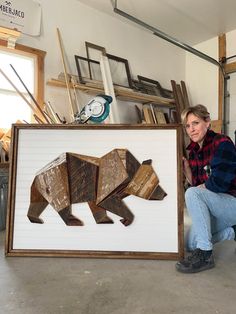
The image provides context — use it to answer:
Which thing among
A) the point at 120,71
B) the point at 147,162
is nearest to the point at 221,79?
the point at 120,71

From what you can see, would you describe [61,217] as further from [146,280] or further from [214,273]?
[214,273]

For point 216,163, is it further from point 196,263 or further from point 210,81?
point 210,81

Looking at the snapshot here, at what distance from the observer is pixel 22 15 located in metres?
3.31

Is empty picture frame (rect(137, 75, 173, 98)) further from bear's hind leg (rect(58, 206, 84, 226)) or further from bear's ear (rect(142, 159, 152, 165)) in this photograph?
bear's hind leg (rect(58, 206, 84, 226))

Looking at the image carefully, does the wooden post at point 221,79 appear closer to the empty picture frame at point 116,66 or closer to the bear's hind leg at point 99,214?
the empty picture frame at point 116,66

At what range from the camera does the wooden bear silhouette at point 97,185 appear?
1.86 meters

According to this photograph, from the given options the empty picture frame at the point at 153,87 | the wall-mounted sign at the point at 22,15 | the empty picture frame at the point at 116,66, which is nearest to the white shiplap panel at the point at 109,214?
the wall-mounted sign at the point at 22,15

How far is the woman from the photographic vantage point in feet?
5.49

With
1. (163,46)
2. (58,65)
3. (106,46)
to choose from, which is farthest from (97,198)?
(163,46)

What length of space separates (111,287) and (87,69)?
3044mm

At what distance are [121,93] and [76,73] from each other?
25.1 inches

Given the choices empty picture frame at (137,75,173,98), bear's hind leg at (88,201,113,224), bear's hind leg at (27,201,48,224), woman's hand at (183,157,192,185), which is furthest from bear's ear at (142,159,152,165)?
empty picture frame at (137,75,173,98)

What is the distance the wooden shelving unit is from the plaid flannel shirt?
2117mm

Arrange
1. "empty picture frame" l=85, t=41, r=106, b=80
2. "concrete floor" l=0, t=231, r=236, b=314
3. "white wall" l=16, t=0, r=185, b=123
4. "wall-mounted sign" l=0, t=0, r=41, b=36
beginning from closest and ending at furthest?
1. "concrete floor" l=0, t=231, r=236, b=314
2. "wall-mounted sign" l=0, t=0, r=41, b=36
3. "white wall" l=16, t=0, r=185, b=123
4. "empty picture frame" l=85, t=41, r=106, b=80
